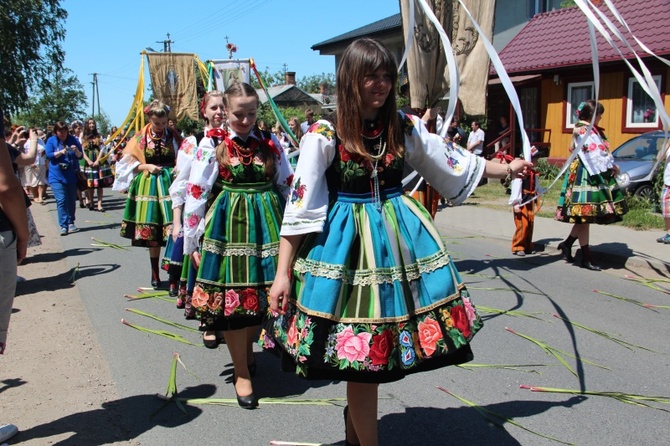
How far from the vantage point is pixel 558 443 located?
341cm

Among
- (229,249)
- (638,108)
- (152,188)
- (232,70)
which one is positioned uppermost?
(638,108)

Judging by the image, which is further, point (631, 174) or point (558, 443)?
point (631, 174)

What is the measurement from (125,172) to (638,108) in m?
14.6

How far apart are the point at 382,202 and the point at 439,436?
145 centimetres

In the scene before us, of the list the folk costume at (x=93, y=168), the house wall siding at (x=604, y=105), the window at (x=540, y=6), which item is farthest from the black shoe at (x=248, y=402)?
the window at (x=540, y=6)

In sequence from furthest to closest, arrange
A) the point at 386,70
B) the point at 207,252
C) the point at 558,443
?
the point at 207,252 < the point at 558,443 < the point at 386,70

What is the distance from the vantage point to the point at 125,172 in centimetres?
714

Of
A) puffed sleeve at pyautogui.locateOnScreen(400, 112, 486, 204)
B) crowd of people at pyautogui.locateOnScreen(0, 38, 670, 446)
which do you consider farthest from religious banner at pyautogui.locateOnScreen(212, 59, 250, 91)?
puffed sleeve at pyautogui.locateOnScreen(400, 112, 486, 204)

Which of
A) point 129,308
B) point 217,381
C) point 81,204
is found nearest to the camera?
point 217,381

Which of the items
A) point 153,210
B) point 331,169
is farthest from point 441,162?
point 153,210

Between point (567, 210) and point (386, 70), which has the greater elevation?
point (386, 70)

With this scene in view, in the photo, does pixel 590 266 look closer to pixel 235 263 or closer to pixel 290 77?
pixel 235 263

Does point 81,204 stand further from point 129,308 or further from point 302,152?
point 302,152

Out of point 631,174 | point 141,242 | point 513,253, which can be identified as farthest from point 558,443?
point 631,174
